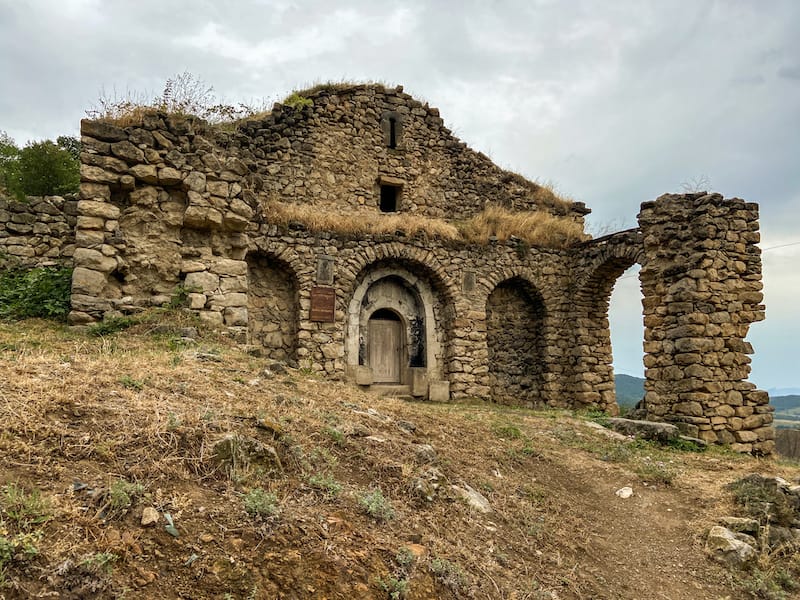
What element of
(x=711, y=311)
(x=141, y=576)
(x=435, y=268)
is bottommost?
(x=141, y=576)

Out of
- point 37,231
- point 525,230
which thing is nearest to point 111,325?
point 37,231

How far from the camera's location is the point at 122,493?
2.48 meters

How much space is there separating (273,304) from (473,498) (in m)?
8.56

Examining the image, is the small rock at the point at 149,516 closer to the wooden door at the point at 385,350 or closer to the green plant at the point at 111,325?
the green plant at the point at 111,325

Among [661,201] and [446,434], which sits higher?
[661,201]

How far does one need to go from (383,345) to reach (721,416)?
23.8ft

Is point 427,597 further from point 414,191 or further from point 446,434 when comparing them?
point 414,191

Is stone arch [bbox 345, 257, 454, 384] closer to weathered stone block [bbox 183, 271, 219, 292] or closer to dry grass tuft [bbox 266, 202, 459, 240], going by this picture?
dry grass tuft [bbox 266, 202, 459, 240]

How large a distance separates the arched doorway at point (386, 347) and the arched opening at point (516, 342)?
7.81 ft

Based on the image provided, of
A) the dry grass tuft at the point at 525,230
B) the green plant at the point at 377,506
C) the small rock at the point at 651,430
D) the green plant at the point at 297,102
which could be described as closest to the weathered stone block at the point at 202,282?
the green plant at the point at 377,506

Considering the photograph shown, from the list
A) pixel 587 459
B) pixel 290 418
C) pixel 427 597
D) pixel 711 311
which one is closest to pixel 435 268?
pixel 711 311

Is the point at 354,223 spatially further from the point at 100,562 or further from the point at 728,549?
the point at 100,562

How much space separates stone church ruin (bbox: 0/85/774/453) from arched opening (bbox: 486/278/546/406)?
43 mm

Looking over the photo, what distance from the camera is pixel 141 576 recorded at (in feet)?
7.04
